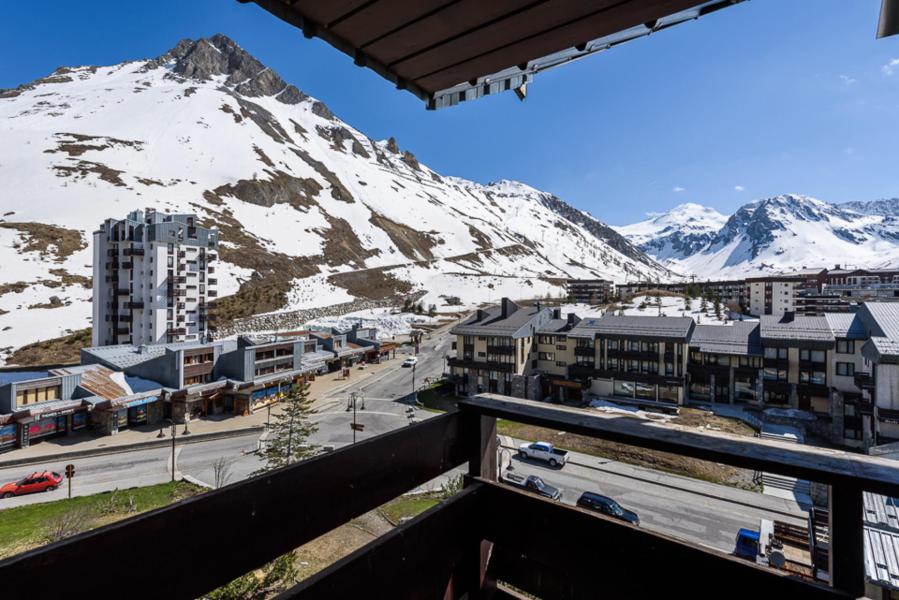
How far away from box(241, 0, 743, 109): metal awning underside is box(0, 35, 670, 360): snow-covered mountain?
52254 millimetres

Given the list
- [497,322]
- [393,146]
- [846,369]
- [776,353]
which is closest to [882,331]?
[846,369]

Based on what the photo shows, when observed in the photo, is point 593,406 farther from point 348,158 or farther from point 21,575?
point 348,158

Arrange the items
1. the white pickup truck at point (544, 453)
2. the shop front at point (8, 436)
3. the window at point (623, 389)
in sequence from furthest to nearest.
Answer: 1. the window at point (623, 389)
2. the shop front at point (8, 436)
3. the white pickup truck at point (544, 453)

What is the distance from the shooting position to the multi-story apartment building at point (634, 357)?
95.9ft

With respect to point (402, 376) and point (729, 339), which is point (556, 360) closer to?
point (729, 339)

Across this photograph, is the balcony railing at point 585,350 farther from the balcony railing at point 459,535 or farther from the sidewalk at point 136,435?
the balcony railing at point 459,535

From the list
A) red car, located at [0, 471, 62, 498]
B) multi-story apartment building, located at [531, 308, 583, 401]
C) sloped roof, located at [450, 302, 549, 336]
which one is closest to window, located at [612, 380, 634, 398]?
multi-story apartment building, located at [531, 308, 583, 401]

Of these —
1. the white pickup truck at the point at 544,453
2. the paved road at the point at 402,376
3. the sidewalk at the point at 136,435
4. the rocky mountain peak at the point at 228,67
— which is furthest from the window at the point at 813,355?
the rocky mountain peak at the point at 228,67

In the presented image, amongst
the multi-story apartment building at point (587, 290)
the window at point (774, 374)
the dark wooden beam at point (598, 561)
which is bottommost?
the window at point (774, 374)

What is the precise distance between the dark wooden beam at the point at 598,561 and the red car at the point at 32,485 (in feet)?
78.4

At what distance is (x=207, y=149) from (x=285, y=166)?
56.3 ft

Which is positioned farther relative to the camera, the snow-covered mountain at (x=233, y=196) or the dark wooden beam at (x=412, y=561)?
the snow-covered mountain at (x=233, y=196)

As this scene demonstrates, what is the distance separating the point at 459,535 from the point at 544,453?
793 inches

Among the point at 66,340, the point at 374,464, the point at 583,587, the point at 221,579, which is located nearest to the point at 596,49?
the point at 374,464
